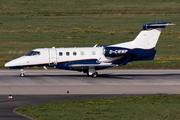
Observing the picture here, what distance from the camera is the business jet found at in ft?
105

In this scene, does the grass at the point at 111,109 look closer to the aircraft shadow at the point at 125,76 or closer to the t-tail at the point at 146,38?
the aircraft shadow at the point at 125,76

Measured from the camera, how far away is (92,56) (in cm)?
3288

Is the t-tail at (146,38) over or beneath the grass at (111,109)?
over

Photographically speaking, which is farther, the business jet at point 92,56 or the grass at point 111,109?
the business jet at point 92,56

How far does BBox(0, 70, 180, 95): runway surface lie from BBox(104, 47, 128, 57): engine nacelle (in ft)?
7.57

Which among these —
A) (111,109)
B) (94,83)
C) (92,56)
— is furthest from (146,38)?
(111,109)

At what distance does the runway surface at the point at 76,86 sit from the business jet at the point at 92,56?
126 cm

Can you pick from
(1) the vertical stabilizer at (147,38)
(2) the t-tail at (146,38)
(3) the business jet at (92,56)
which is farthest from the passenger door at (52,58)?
(1) the vertical stabilizer at (147,38)

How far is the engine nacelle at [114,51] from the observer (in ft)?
107

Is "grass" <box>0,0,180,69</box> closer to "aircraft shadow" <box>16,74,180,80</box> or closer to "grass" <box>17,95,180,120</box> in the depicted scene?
"aircraft shadow" <box>16,74,180,80</box>

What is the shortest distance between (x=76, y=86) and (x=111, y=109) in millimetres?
9699

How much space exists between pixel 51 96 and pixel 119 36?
50.5 metres

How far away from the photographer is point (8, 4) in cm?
11900

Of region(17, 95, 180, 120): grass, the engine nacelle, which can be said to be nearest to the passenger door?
the engine nacelle
